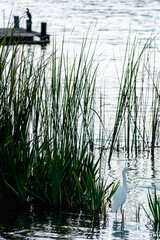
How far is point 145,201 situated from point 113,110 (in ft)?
19.3

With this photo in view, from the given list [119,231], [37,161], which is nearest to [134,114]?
[37,161]

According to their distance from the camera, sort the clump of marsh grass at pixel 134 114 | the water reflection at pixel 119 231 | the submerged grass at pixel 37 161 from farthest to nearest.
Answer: the clump of marsh grass at pixel 134 114 < the submerged grass at pixel 37 161 < the water reflection at pixel 119 231

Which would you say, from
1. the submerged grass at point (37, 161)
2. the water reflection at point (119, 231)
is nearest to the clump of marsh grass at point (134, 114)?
the submerged grass at point (37, 161)

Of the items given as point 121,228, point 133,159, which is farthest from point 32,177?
point 133,159

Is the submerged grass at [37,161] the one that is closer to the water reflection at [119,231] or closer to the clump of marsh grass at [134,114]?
the water reflection at [119,231]

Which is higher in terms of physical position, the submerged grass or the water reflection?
the submerged grass

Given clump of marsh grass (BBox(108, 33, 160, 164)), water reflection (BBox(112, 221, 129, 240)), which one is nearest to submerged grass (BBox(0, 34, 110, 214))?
water reflection (BBox(112, 221, 129, 240))

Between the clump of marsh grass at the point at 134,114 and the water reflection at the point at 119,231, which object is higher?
the clump of marsh grass at the point at 134,114

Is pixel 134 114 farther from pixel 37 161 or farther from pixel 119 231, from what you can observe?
pixel 119 231

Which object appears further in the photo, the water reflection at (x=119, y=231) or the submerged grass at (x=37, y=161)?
the submerged grass at (x=37, y=161)

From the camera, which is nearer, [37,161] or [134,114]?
[37,161]

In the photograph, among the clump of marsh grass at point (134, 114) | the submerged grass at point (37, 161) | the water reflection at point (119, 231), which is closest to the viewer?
the water reflection at point (119, 231)

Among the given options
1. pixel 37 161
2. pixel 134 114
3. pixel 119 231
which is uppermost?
pixel 134 114

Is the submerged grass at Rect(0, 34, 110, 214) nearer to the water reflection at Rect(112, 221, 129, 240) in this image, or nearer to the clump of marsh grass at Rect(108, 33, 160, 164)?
the water reflection at Rect(112, 221, 129, 240)
